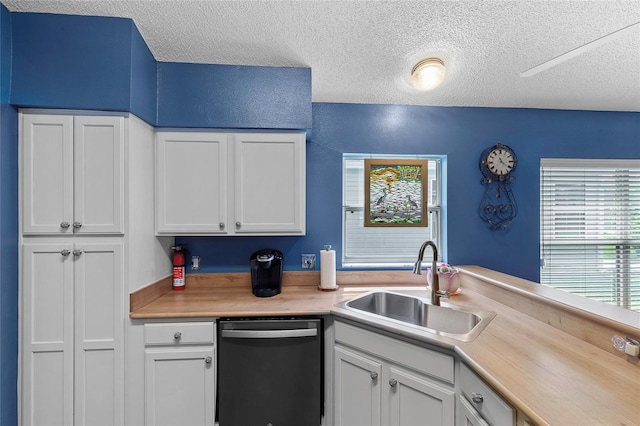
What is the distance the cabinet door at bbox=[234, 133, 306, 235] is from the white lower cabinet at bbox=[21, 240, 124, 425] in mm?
768

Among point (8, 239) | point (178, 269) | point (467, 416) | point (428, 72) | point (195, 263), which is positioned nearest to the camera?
point (467, 416)

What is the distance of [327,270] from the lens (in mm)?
2184

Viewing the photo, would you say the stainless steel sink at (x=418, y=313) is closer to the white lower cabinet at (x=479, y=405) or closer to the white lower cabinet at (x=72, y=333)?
the white lower cabinet at (x=479, y=405)

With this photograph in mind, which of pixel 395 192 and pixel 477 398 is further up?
pixel 395 192

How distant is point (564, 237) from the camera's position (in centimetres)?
262

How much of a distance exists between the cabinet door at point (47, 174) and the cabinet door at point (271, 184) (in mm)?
896

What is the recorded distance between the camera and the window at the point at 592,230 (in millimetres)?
2615

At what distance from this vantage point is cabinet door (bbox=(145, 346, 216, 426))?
164 centimetres

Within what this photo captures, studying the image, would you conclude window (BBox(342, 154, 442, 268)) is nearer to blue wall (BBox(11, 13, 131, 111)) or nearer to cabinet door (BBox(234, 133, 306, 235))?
cabinet door (BBox(234, 133, 306, 235))

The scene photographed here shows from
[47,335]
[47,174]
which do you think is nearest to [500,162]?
[47,174]

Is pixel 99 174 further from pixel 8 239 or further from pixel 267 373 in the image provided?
pixel 267 373

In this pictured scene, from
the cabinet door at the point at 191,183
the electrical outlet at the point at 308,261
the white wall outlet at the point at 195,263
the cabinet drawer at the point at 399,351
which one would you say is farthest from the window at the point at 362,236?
the white wall outlet at the point at 195,263

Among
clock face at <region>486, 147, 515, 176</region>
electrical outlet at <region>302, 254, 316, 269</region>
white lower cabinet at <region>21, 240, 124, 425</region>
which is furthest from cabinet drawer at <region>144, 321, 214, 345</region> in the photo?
clock face at <region>486, 147, 515, 176</region>

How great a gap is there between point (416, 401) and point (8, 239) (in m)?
2.15
